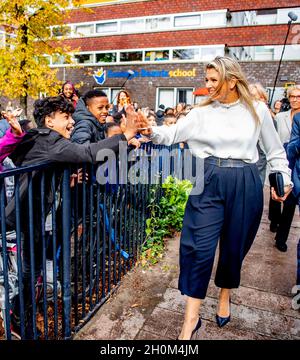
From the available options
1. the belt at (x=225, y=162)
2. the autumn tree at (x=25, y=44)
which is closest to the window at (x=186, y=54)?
the autumn tree at (x=25, y=44)

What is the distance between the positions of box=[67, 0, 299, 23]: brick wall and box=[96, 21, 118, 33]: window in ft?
1.27

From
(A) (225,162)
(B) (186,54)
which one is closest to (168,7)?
(B) (186,54)

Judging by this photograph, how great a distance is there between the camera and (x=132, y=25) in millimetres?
21891

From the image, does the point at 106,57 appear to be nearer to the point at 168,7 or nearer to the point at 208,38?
the point at 168,7

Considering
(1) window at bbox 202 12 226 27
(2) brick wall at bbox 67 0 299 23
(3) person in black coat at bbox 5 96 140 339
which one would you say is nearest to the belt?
(3) person in black coat at bbox 5 96 140 339

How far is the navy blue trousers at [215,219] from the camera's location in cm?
235

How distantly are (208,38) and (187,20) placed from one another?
208cm

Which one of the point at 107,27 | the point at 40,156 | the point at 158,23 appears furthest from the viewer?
the point at 107,27

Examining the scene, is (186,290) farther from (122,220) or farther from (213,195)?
(122,220)

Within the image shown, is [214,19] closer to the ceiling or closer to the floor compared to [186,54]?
closer to the ceiling

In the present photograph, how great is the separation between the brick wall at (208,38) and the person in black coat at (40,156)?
16.1 meters

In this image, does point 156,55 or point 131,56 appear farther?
point 131,56

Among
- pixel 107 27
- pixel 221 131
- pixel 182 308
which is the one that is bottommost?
pixel 182 308
